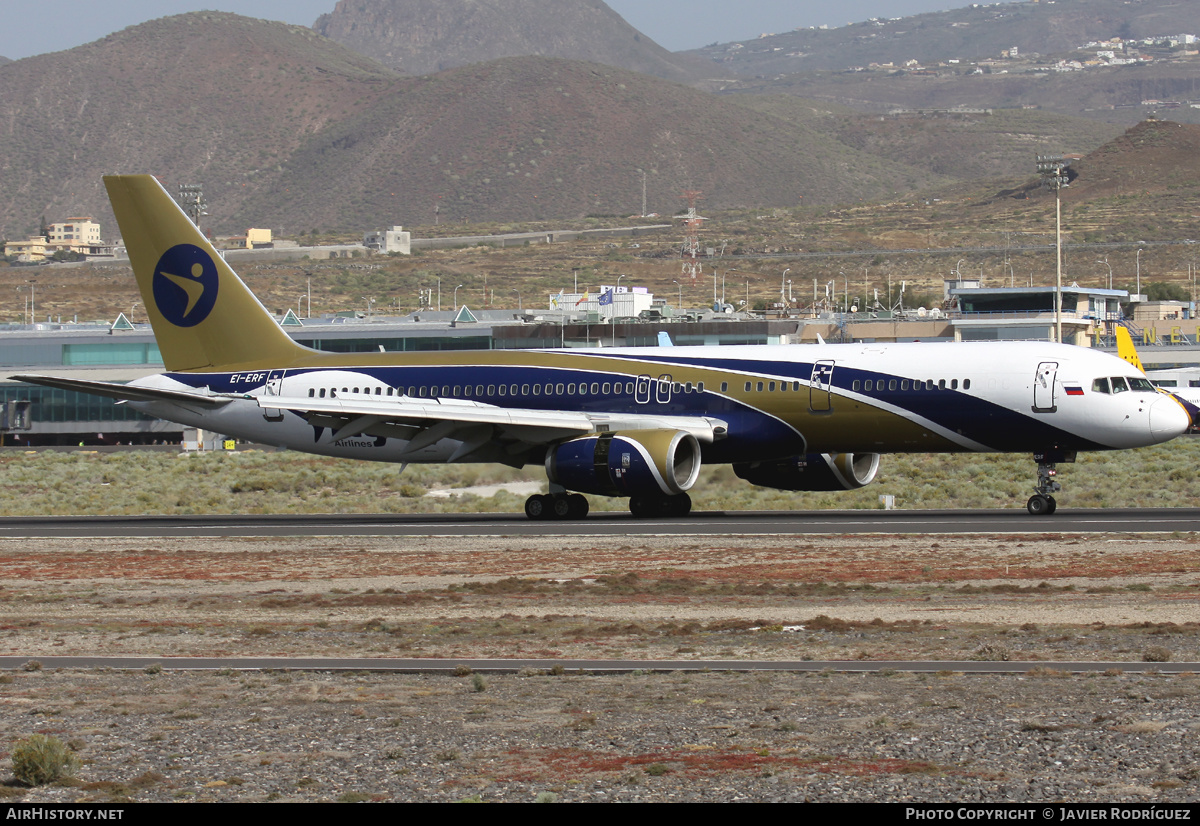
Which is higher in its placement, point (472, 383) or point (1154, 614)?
point (472, 383)

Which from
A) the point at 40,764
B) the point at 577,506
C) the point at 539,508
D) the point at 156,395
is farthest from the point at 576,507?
the point at 40,764

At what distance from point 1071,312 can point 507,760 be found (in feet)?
336

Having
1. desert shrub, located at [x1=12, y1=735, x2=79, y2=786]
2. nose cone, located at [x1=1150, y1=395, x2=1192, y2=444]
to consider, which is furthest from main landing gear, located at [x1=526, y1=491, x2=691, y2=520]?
desert shrub, located at [x1=12, y1=735, x2=79, y2=786]

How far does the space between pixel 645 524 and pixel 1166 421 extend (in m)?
11.9

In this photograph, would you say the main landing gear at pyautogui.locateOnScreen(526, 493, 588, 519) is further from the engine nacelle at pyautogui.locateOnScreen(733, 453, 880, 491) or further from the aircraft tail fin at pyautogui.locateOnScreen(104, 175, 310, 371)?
the aircraft tail fin at pyautogui.locateOnScreen(104, 175, 310, 371)

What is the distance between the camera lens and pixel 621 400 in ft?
121

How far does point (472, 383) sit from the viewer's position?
1532 inches

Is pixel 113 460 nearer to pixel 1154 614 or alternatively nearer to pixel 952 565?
pixel 952 565

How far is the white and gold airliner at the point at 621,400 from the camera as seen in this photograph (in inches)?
1305

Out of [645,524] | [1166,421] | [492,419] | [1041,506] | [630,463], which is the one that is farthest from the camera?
[492,419]

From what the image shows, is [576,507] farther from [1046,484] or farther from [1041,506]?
[1046,484]

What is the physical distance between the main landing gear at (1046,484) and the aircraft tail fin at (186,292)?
20.5 metres
